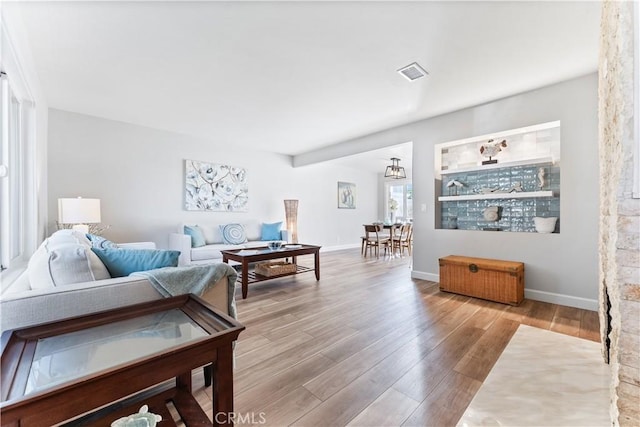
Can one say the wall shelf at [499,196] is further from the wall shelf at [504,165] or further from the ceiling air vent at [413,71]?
the ceiling air vent at [413,71]

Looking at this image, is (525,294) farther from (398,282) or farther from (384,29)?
Answer: (384,29)

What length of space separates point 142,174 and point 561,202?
18.8ft

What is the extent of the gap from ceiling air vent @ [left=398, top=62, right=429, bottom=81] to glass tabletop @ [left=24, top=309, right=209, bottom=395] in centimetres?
269

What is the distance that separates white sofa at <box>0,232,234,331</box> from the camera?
1102 mm

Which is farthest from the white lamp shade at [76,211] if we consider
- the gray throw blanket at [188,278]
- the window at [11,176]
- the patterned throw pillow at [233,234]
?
the gray throw blanket at [188,278]

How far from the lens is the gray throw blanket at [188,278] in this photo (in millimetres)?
1443

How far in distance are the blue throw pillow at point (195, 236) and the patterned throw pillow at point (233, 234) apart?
376 mm

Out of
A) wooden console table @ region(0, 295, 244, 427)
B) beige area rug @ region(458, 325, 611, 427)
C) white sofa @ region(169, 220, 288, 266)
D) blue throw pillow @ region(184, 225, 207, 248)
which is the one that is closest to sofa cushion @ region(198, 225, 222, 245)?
white sofa @ region(169, 220, 288, 266)

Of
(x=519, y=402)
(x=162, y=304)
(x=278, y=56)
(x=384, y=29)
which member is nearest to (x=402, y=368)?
(x=519, y=402)

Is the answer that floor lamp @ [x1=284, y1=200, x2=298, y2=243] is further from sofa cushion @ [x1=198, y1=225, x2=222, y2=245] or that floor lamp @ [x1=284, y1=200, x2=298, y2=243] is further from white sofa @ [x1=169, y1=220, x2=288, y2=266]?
sofa cushion @ [x1=198, y1=225, x2=222, y2=245]

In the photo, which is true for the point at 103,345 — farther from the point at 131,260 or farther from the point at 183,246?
the point at 183,246

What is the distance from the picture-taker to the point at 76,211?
3180 mm

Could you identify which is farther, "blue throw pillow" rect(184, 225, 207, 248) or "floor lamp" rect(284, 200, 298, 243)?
"floor lamp" rect(284, 200, 298, 243)

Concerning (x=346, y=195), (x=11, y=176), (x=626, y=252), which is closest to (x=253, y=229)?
(x=346, y=195)
